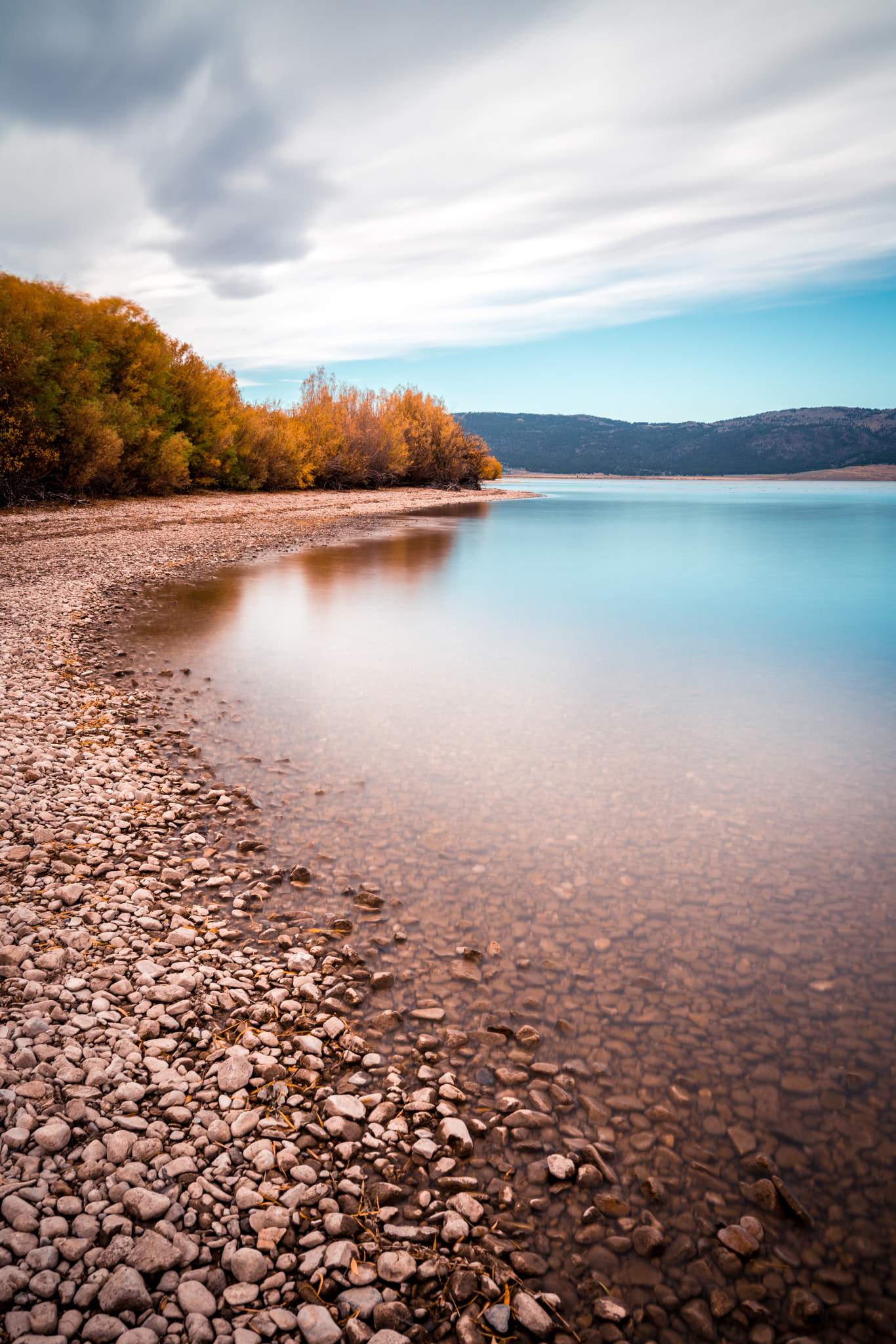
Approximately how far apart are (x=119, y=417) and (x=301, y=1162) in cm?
4008

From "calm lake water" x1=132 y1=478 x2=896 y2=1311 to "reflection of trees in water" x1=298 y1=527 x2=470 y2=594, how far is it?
18.4ft

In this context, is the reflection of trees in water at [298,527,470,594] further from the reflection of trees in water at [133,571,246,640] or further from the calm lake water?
the calm lake water

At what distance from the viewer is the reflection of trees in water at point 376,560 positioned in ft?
73.2

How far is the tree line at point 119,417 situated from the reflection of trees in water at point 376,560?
562 inches

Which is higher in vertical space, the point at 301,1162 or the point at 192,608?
the point at 192,608

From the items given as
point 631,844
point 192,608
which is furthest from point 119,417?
point 631,844

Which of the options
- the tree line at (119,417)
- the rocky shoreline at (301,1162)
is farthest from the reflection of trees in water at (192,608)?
the tree line at (119,417)

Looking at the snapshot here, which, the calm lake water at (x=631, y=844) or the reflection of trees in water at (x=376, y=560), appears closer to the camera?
the calm lake water at (x=631, y=844)

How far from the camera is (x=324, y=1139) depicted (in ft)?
10.7

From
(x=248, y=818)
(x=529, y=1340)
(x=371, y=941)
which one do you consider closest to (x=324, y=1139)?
(x=529, y=1340)

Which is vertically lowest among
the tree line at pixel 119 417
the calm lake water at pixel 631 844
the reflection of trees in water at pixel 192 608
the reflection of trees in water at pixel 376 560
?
the calm lake water at pixel 631 844

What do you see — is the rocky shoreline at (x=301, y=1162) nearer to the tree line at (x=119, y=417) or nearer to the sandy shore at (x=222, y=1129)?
the sandy shore at (x=222, y=1129)

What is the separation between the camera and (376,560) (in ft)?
87.7

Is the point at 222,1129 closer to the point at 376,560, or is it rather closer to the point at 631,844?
the point at 631,844
